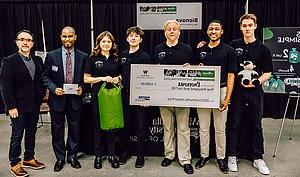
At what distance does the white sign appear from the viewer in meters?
5.92

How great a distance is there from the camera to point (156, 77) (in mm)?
3328

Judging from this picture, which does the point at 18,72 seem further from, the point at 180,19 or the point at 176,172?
the point at 180,19

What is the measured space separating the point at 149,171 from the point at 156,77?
37.3 inches

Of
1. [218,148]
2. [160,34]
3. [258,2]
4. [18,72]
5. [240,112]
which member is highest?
[258,2]

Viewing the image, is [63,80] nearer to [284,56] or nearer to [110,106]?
[110,106]

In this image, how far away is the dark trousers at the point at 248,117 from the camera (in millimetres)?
3238

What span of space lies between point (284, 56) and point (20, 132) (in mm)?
3159

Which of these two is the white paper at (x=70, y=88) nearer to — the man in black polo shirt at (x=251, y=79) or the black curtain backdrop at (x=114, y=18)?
the man in black polo shirt at (x=251, y=79)

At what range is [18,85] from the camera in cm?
305

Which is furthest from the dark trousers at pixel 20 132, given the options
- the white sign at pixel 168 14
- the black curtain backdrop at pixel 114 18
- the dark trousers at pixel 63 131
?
the white sign at pixel 168 14

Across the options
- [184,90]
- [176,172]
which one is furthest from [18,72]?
[176,172]

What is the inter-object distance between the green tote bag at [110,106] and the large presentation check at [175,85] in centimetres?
15

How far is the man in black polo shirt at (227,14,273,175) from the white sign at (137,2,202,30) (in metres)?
2.73

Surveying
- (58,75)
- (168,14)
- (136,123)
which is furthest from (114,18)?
(136,123)
